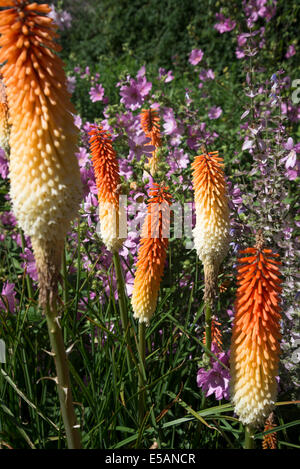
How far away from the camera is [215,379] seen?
284 cm

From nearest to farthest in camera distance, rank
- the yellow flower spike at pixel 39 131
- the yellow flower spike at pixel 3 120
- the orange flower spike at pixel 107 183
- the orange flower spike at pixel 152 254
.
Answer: the yellow flower spike at pixel 39 131, the orange flower spike at pixel 152 254, the orange flower spike at pixel 107 183, the yellow flower spike at pixel 3 120

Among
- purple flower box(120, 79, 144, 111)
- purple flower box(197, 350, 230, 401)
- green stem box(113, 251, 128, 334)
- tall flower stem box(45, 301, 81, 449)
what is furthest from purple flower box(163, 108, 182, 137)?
tall flower stem box(45, 301, 81, 449)

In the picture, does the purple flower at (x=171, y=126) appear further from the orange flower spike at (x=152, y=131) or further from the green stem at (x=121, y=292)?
the green stem at (x=121, y=292)

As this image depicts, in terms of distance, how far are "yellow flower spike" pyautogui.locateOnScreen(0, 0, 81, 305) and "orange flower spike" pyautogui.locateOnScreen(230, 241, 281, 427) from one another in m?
0.76

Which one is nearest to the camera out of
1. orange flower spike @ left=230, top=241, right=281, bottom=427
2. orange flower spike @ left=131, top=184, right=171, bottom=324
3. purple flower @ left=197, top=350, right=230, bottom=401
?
orange flower spike @ left=230, top=241, right=281, bottom=427

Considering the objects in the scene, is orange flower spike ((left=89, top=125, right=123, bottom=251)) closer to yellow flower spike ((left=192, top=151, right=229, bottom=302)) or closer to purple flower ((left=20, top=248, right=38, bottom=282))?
yellow flower spike ((left=192, top=151, right=229, bottom=302))

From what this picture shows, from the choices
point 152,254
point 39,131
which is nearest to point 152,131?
point 152,254

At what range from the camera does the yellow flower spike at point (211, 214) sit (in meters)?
2.30

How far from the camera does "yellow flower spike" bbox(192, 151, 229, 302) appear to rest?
2.30 m

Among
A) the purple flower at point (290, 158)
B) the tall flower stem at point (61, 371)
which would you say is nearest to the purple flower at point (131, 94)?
the purple flower at point (290, 158)

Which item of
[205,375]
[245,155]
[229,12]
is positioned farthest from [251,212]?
[229,12]

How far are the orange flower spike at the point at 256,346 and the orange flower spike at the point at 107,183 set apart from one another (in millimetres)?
931

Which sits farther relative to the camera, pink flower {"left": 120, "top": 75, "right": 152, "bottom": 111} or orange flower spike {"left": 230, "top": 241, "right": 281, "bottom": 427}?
pink flower {"left": 120, "top": 75, "right": 152, "bottom": 111}

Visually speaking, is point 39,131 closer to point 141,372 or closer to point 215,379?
point 141,372
